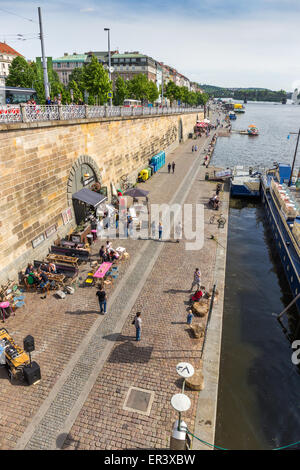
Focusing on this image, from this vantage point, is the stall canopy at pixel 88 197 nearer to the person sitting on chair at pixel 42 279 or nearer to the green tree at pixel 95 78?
the person sitting on chair at pixel 42 279

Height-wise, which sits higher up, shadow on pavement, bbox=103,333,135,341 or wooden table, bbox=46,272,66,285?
wooden table, bbox=46,272,66,285

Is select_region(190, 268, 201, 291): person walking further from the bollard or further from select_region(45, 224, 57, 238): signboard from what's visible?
select_region(45, 224, 57, 238): signboard

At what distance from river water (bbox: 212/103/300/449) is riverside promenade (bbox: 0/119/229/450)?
2.48ft

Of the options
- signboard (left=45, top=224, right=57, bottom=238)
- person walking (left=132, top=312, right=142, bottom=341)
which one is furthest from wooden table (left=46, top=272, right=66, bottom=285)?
person walking (left=132, top=312, right=142, bottom=341)

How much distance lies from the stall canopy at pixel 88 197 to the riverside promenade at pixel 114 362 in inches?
199

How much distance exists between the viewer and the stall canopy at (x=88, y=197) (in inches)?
779

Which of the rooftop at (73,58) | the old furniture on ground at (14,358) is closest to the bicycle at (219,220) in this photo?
the old furniture on ground at (14,358)

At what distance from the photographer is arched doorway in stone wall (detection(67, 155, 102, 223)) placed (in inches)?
770

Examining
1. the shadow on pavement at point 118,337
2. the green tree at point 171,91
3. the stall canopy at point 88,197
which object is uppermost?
the green tree at point 171,91

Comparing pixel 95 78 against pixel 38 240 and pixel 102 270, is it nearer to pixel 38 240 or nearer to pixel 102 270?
pixel 38 240

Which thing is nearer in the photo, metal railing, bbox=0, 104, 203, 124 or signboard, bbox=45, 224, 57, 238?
metal railing, bbox=0, 104, 203, 124

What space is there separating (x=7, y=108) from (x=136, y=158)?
844 inches
